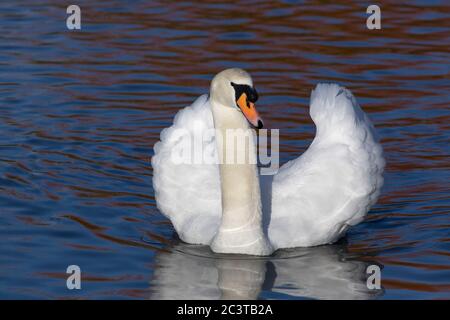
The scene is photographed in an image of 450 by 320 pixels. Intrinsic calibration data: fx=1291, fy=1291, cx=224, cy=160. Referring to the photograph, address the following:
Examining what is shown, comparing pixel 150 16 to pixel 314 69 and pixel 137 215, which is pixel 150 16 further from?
pixel 137 215

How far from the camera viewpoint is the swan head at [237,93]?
8.45 meters

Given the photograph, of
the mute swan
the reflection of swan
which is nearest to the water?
the reflection of swan

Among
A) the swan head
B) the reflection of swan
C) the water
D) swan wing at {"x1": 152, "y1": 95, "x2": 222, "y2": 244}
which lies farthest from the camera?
swan wing at {"x1": 152, "y1": 95, "x2": 222, "y2": 244}

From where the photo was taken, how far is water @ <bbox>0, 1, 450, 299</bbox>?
29.3 feet

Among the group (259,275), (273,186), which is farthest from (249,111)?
(273,186)

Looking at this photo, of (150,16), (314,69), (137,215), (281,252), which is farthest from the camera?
(150,16)

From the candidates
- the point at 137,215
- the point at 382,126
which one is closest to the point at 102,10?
the point at 382,126

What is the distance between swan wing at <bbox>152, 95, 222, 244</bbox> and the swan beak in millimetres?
1314

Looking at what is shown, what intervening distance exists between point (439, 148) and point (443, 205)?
1756mm

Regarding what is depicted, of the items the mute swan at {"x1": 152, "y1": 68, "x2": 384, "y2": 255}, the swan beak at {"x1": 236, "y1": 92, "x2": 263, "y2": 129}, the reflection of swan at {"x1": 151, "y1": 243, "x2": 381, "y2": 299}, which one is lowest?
the reflection of swan at {"x1": 151, "y1": 243, "x2": 381, "y2": 299}

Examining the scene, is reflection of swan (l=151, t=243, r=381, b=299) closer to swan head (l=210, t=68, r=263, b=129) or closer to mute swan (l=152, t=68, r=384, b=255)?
mute swan (l=152, t=68, r=384, b=255)

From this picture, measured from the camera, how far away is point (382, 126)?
12859mm
